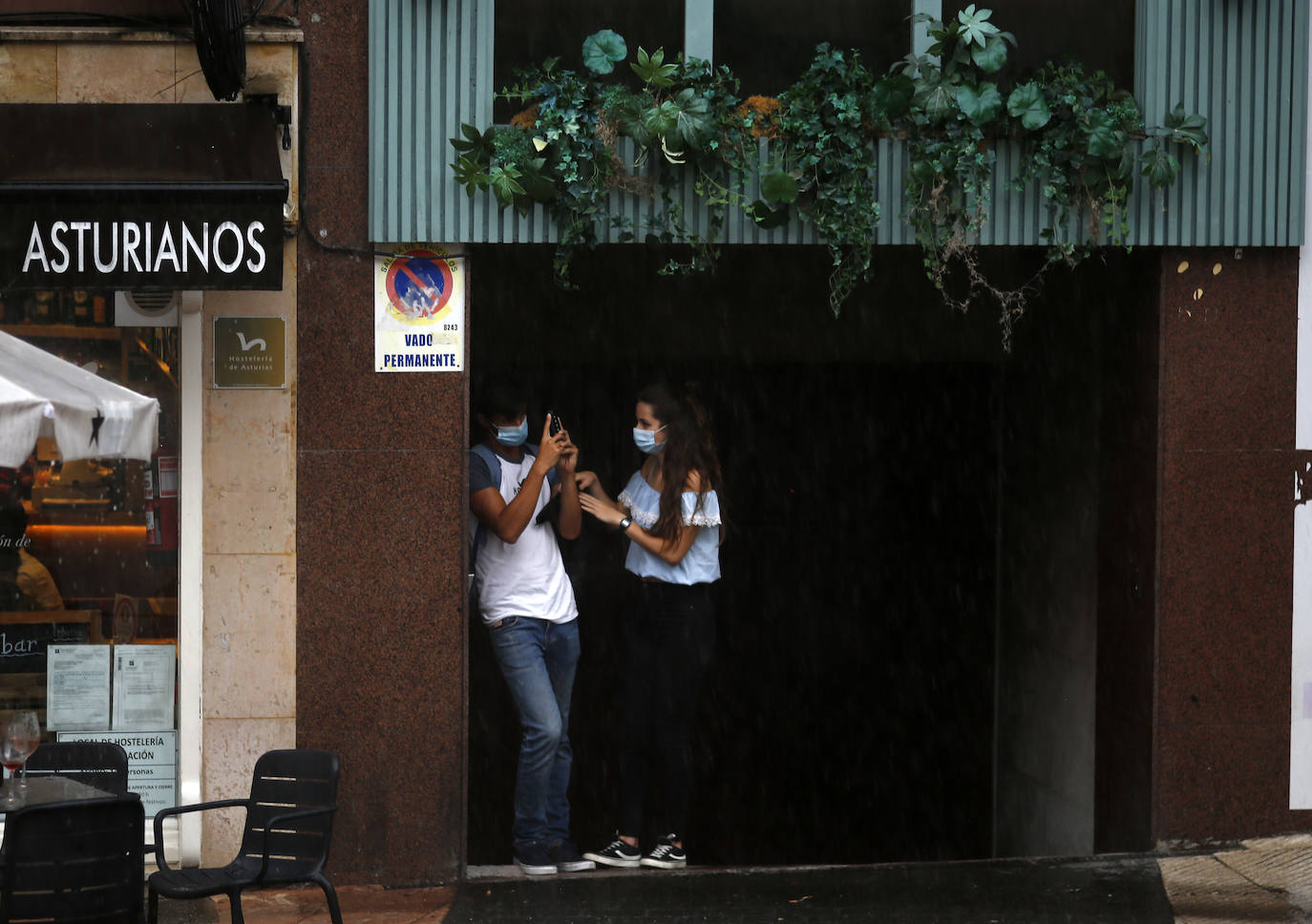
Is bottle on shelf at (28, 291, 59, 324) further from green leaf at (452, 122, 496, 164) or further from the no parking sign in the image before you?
green leaf at (452, 122, 496, 164)

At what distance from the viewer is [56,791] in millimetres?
5121

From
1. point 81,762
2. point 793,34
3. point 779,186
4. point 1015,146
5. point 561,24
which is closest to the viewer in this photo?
point 81,762

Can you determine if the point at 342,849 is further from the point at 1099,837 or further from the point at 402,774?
the point at 1099,837

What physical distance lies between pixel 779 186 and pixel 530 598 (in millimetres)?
2198

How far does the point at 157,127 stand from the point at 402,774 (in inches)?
122

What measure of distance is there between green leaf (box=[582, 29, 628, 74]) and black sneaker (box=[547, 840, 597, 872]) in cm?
360

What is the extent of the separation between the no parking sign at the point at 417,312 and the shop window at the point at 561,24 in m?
1.00

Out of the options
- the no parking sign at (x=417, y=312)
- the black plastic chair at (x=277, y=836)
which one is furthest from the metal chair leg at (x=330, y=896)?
the no parking sign at (x=417, y=312)

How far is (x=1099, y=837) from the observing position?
311 inches

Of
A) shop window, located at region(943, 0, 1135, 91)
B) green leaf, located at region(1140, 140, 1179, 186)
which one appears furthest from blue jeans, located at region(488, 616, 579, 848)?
shop window, located at region(943, 0, 1135, 91)

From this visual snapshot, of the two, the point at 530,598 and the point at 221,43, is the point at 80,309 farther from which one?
the point at 530,598

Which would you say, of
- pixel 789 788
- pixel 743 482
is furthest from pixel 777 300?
pixel 789 788

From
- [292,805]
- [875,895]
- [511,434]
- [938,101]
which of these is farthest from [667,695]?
[938,101]

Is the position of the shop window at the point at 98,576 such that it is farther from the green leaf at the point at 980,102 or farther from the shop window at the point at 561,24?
the green leaf at the point at 980,102
